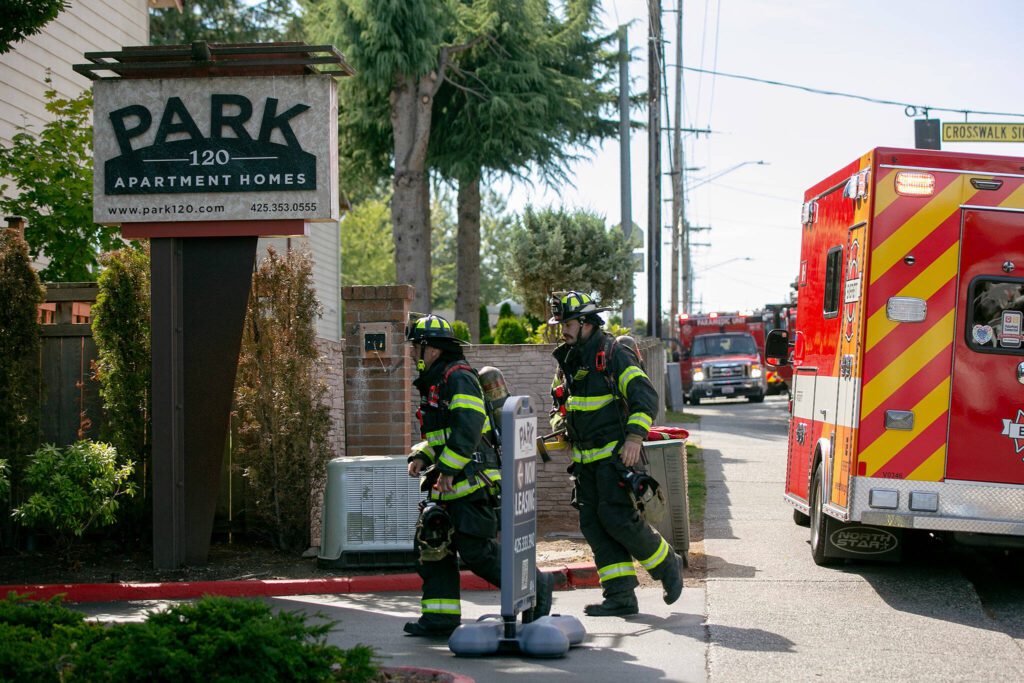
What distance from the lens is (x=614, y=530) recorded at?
25.3 ft

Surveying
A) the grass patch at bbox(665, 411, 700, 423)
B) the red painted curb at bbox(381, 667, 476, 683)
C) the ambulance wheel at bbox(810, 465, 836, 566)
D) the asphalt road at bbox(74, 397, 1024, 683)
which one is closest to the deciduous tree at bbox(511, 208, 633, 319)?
the grass patch at bbox(665, 411, 700, 423)

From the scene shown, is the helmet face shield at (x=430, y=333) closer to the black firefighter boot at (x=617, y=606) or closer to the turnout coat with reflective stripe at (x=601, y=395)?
the turnout coat with reflective stripe at (x=601, y=395)

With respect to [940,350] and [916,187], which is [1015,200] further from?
[940,350]

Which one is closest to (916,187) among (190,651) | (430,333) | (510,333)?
(430,333)

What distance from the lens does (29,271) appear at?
9664mm

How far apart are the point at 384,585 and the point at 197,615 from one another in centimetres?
404

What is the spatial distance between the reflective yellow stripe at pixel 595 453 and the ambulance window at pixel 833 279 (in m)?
2.55

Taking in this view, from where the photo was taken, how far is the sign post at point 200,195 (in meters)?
9.50

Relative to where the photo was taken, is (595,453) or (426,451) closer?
(426,451)

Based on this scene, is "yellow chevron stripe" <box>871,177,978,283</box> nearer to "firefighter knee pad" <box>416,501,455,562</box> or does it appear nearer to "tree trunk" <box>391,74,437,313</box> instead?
"firefighter knee pad" <box>416,501,455,562</box>

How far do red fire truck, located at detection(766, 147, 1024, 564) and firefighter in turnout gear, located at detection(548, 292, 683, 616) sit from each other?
1.65 metres

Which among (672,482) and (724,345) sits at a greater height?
(724,345)

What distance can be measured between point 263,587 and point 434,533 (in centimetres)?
249

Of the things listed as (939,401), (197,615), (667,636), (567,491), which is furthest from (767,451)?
(197,615)
